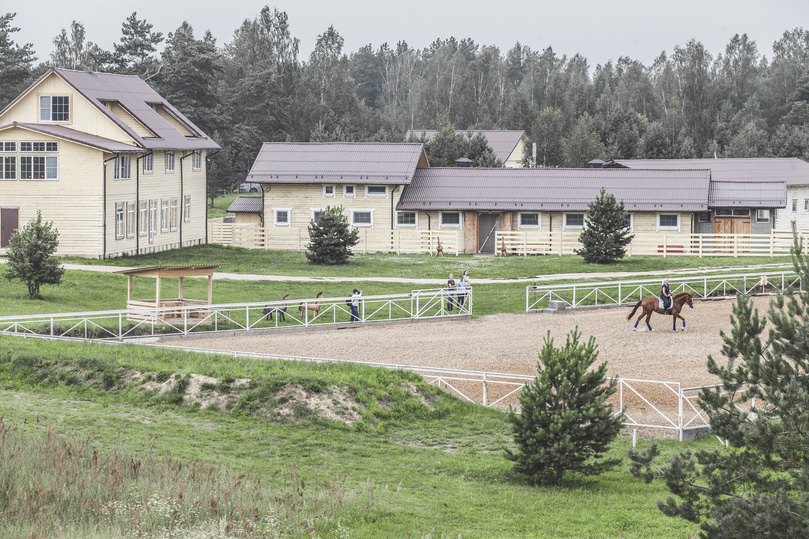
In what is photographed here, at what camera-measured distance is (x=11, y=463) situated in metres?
14.3

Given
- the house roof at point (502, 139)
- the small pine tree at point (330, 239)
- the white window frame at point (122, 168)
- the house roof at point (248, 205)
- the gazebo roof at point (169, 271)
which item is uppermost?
the house roof at point (502, 139)

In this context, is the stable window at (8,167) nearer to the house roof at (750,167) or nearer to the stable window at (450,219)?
the stable window at (450,219)

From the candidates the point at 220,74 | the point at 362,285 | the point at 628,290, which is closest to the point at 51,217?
the point at 362,285

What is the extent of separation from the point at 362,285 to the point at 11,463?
2875 centimetres

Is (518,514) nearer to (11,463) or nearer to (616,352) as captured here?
(11,463)

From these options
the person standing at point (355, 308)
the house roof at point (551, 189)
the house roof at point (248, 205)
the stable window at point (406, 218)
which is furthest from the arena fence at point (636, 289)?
the house roof at point (248, 205)

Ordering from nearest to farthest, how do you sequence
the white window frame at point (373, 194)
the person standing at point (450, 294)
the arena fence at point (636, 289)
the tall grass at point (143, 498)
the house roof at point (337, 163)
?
the tall grass at point (143, 498) → the person standing at point (450, 294) → the arena fence at point (636, 289) → the white window frame at point (373, 194) → the house roof at point (337, 163)

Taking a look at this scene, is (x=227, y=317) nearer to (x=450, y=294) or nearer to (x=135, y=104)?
(x=450, y=294)

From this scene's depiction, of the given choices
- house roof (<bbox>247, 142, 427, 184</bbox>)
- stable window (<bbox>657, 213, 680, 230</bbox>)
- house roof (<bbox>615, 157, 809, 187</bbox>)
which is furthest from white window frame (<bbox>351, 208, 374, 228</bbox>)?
house roof (<bbox>615, 157, 809, 187</bbox>)

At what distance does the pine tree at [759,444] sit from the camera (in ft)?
39.9

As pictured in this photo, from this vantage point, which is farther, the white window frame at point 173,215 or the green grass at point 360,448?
the white window frame at point 173,215

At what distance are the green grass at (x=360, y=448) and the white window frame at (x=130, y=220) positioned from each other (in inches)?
1045

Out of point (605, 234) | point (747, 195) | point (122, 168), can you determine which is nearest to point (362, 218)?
point (122, 168)

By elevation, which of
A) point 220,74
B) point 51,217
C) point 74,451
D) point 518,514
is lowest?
point 518,514
